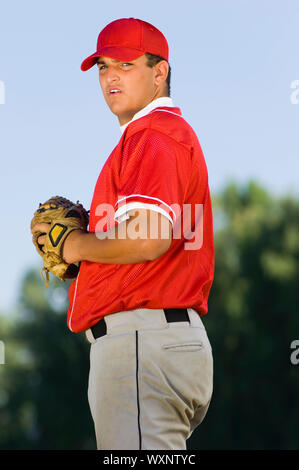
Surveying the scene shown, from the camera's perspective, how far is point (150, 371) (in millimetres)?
3186

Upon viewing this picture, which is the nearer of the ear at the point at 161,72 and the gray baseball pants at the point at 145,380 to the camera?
the gray baseball pants at the point at 145,380

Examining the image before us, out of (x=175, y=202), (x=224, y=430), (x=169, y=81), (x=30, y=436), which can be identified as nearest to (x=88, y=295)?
(x=175, y=202)

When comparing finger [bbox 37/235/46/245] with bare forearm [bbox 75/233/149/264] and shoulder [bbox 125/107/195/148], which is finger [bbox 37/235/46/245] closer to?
bare forearm [bbox 75/233/149/264]

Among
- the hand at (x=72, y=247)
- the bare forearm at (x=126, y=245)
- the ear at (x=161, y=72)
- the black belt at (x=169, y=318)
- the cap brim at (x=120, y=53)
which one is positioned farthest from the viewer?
the ear at (x=161, y=72)

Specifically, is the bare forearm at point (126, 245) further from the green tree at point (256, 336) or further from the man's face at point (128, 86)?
the green tree at point (256, 336)

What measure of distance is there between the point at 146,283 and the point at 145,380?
1.40 feet

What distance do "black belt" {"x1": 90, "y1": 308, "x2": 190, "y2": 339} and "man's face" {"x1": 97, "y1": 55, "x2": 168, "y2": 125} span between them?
3.33 ft

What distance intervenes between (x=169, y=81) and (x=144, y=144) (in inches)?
26.1

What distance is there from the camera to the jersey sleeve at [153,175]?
3141 millimetres

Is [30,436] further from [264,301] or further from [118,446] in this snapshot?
[118,446]

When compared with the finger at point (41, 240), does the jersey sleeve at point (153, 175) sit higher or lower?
higher

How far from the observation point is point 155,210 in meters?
3.12

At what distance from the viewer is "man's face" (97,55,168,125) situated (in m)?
3.60

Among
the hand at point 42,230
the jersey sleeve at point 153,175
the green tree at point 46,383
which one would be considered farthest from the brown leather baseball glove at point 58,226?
the green tree at point 46,383
